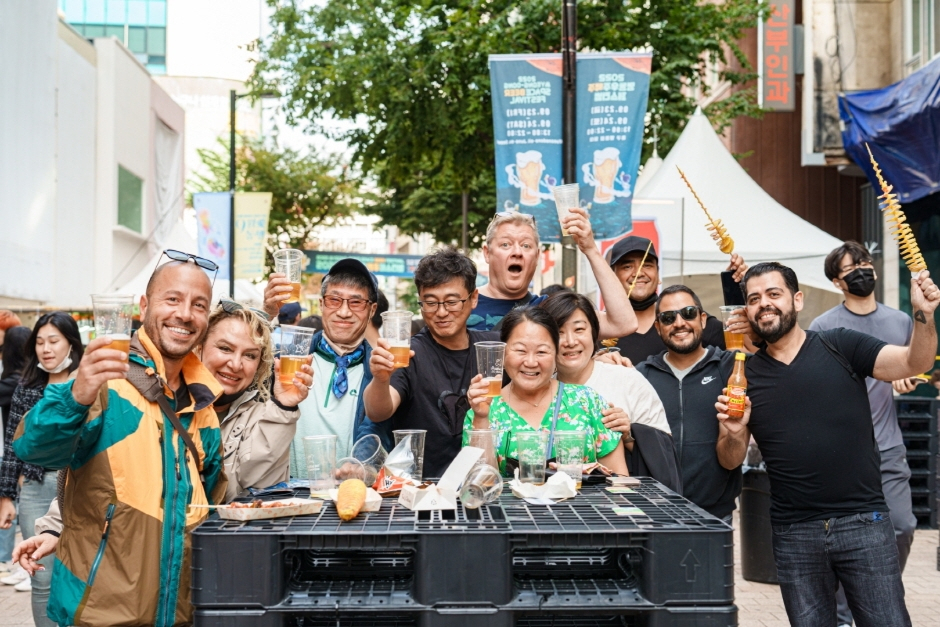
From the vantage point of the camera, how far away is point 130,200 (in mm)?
32656

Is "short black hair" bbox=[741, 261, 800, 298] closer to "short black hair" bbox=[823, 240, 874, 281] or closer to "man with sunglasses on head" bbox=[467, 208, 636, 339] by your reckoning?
"man with sunglasses on head" bbox=[467, 208, 636, 339]

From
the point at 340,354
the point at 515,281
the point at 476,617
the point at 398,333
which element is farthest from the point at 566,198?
the point at 476,617

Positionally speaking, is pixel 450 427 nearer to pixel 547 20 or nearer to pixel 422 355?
pixel 422 355

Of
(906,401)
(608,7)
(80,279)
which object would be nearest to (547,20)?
(608,7)

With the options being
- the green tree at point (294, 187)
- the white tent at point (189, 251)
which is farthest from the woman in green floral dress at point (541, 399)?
the green tree at point (294, 187)

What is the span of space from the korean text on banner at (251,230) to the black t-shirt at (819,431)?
17.4 m

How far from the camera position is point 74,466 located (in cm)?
298

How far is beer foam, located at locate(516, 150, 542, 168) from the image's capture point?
9.85 m

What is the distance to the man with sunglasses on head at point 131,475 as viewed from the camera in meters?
2.79

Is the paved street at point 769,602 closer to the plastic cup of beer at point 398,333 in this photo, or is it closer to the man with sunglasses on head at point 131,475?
the plastic cup of beer at point 398,333

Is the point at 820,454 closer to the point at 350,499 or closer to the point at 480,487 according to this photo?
the point at 480,487

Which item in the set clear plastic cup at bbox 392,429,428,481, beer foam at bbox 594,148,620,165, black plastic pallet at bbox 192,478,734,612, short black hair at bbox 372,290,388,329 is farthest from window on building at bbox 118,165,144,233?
black plastic pallet at bbox 192,478,734,612

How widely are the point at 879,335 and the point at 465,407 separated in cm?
362

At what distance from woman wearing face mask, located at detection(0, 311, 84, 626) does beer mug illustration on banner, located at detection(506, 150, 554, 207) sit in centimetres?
469
